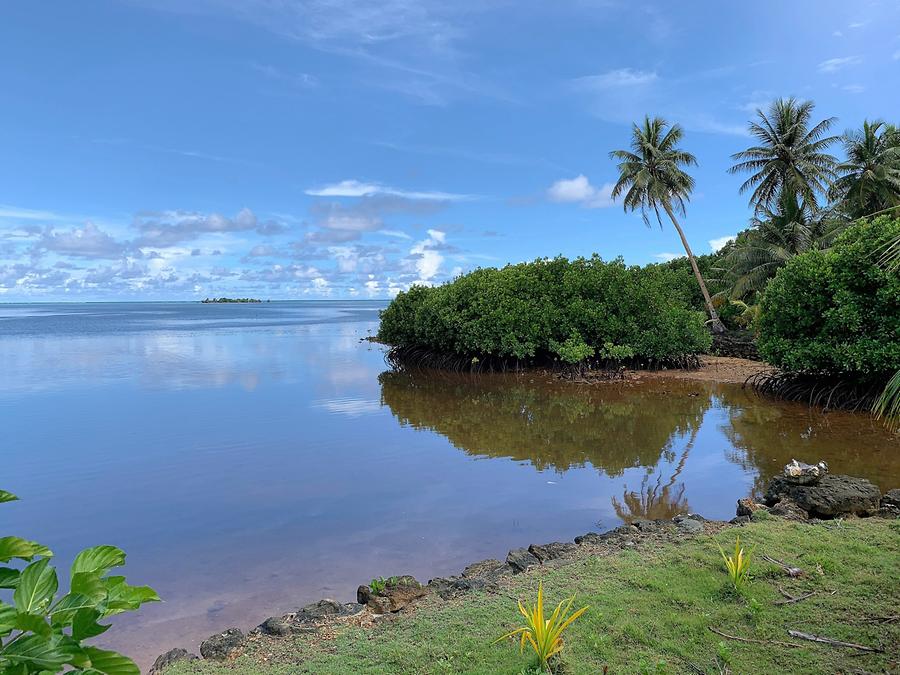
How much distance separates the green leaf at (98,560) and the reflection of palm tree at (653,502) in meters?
7.93

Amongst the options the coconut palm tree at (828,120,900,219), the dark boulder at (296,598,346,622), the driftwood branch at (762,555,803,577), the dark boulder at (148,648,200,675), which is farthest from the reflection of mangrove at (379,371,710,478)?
the coconut palm tree at (828,120,900,219)

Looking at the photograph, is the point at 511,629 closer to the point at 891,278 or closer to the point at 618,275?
the point at 891,278

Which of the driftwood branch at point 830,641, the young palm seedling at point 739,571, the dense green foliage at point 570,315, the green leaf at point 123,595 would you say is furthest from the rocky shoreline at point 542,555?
the dense green foliage at point 570,315

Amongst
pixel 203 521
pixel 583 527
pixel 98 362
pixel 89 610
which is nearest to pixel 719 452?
pixel 583 527

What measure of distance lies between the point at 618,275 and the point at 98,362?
25.5m

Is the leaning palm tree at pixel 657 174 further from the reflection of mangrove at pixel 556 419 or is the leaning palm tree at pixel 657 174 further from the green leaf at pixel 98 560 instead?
the green leaf at pixel 98 560

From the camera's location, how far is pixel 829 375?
16.0 m

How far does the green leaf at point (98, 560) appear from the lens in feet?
5.06

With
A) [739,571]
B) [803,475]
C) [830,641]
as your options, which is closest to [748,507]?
[803,475]

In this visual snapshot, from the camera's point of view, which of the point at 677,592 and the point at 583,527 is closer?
the point at 677,592

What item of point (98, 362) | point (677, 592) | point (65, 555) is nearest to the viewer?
point (677, 592)

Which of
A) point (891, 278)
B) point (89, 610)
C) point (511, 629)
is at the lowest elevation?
point (511, 629)

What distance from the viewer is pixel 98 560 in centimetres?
158

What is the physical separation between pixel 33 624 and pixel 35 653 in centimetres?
10
